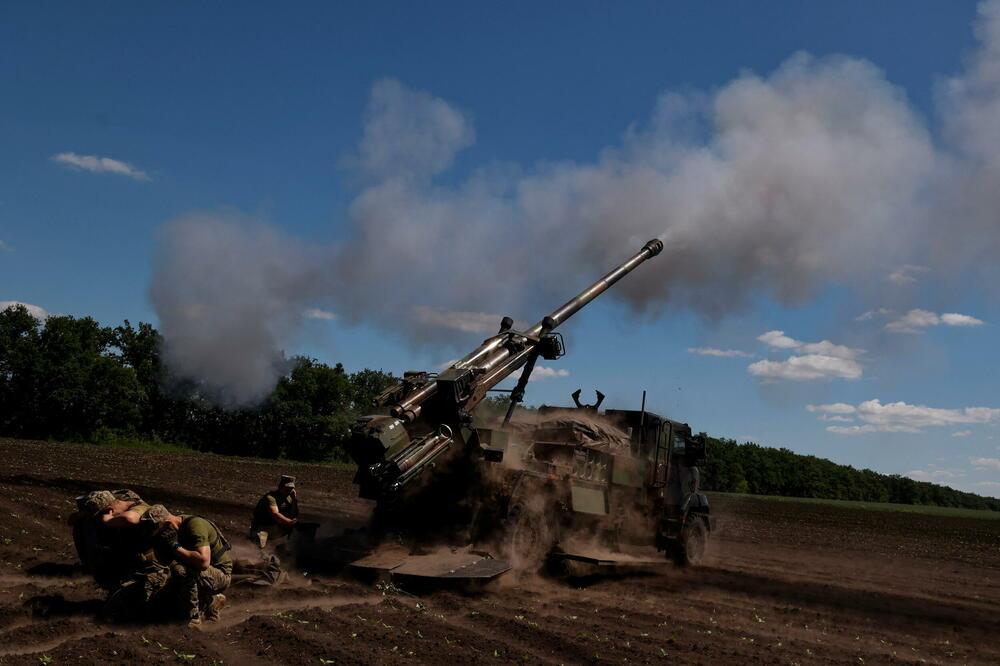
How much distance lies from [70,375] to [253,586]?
165ft

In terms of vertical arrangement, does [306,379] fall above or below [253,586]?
above

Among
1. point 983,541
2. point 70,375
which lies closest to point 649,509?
point 983,541

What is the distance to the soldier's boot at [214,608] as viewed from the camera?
9.12m

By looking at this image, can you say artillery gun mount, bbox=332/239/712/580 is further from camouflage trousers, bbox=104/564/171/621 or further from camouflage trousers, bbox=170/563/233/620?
camouflage trousers, bbox=104/564/171/621

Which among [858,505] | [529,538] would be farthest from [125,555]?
[858,505]

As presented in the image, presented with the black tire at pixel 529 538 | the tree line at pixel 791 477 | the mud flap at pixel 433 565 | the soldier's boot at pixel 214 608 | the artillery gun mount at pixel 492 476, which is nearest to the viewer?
the soldier's boot at pixel 214 608

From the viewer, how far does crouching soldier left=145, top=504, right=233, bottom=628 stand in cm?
866

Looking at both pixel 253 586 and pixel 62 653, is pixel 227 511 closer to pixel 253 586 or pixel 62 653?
pixel 253 586

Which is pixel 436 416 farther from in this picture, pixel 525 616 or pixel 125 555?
pixel 125 555

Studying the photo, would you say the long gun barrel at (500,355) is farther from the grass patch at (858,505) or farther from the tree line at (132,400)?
the grass patch at (858,505)

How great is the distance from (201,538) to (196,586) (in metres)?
0.55

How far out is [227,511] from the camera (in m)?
19.8

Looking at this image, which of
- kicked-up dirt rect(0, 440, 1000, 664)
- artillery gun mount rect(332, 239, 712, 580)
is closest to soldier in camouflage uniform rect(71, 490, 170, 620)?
kicked-up dirt rect(0, 440, 1000, 664)

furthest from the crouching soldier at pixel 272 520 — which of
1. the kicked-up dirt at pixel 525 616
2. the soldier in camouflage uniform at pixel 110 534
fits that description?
the soldier in camouflage uniform at pixel 110 534
